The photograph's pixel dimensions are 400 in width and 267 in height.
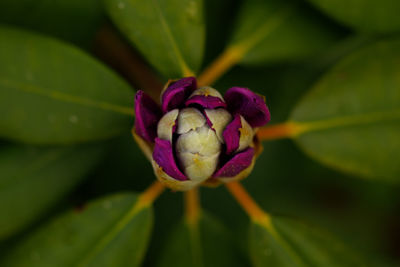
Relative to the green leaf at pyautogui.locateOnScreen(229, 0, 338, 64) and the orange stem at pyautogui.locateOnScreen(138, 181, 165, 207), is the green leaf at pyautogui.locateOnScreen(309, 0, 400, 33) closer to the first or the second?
the green leaf at pyautogui.locateOnScreen(229, 0, 338, 64)

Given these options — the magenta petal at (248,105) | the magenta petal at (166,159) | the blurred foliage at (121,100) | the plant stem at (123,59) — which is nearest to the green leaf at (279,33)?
the blurred foliage at (121,100)

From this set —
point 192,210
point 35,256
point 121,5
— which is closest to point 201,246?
point 192,210

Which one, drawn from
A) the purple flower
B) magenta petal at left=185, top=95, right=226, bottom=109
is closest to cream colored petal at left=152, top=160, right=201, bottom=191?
the purple flower

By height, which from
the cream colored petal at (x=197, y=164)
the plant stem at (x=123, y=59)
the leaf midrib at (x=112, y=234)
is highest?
the plant stem at (x=123, y=59)

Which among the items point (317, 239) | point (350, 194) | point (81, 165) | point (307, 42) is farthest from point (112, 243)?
point (350, 194)

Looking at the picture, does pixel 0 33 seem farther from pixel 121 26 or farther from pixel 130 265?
pixel 130 265

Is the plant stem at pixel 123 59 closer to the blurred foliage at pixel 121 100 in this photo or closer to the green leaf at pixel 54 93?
the blurred foliage at pixel 121 100

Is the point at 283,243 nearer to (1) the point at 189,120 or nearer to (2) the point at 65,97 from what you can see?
(1) the point at 189,120
